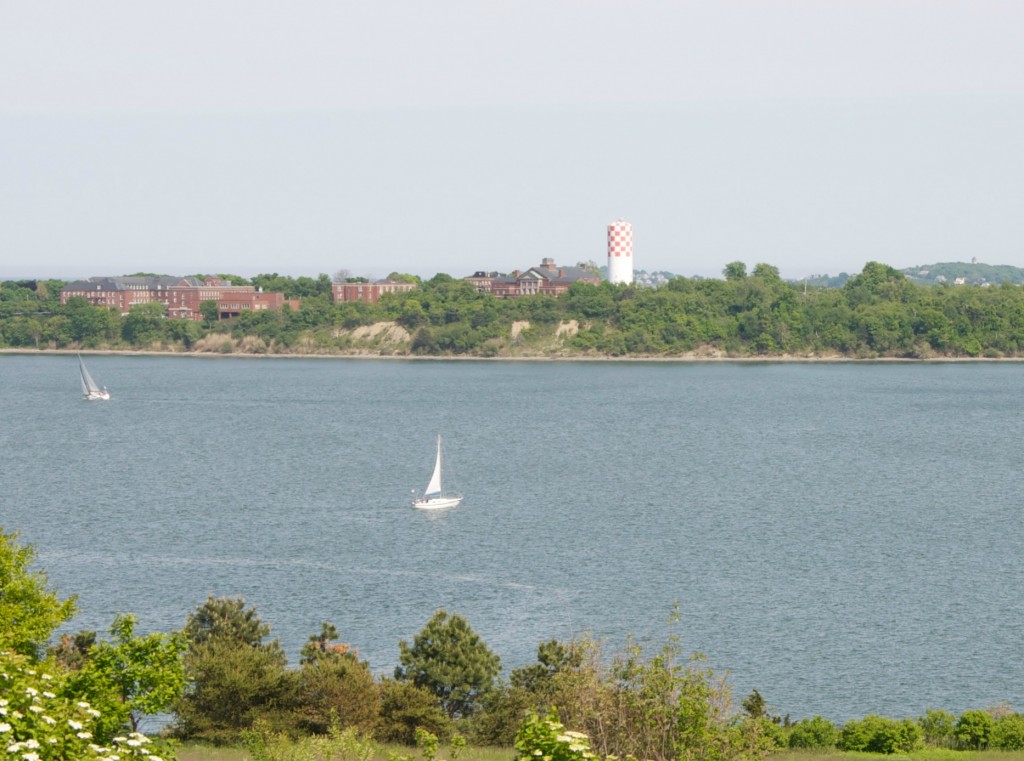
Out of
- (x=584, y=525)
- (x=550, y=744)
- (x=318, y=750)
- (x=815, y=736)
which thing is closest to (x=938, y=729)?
(x=815, y=736)

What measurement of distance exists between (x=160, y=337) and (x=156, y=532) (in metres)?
110

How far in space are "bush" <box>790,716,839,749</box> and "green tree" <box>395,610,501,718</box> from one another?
4.99 meters

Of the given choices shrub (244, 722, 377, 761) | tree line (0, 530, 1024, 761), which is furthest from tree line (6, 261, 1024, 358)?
shrub (244, 722, 377, 761)

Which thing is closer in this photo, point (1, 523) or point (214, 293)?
point (1, 523)

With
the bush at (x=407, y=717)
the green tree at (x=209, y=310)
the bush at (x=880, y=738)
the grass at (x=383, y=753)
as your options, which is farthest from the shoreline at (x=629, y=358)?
the grass at (x=383, y=753)

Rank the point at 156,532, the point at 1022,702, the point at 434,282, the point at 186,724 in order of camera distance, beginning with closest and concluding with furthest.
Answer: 1. the point at 186,724
2. the point at 1022,702
3. the point at 156,532
4. the point at 434,282

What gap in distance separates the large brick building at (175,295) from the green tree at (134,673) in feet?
451

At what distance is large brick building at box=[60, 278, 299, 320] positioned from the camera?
154 metres

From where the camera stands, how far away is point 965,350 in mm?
133000

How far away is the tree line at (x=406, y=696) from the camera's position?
680 inches

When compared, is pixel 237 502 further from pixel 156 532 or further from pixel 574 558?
pixel 574 558

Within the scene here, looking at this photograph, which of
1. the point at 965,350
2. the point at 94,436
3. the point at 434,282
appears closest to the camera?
the point at 94,436

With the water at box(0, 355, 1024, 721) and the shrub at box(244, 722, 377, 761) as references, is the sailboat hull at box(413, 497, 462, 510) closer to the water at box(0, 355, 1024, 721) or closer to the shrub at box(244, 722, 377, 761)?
the water at box(0, 355, 1024, 721)

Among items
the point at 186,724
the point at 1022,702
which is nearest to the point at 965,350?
the point at 1022,702
